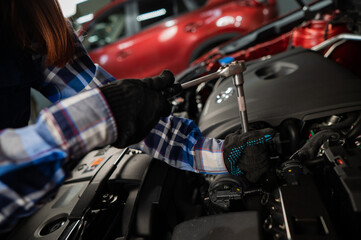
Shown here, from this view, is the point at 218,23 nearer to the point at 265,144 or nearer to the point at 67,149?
the point at 265,144

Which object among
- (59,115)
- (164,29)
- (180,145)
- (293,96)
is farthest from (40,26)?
(164,29)

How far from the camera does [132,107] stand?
→ 66 cm

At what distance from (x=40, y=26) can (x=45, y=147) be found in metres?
0.42

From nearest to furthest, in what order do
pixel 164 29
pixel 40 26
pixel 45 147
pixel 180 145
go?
pixel 45 147 → pixel 40 26 → pixel 180 145 → pixel 164 29

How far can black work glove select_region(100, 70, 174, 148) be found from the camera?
2.15ft

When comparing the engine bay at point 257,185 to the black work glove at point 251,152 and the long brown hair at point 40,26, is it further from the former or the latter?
the long brown hair at point 40,26

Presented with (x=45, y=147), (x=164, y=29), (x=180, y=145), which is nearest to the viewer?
(x=45, y=147)

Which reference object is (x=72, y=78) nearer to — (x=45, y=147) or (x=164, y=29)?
(x=45, y=147)

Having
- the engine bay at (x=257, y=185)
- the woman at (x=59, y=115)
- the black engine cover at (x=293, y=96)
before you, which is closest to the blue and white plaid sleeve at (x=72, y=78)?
the woman at (x=59, y=115)

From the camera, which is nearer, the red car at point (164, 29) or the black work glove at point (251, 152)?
the black work glove at point (251, 152)

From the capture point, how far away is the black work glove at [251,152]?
82 centimetres

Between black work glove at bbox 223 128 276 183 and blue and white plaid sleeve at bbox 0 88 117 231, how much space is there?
1.25 ft

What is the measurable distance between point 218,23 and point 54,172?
2596 millimetres

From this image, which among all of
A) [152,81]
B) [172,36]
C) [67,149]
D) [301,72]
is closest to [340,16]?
[301,72]
